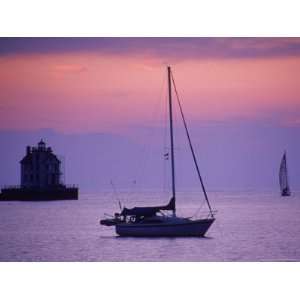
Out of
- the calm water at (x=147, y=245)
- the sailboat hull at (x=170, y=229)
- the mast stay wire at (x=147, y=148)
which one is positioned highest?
the mast stay wire at (x=147, y=148)

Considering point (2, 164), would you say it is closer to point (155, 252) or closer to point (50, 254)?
point (50, 254)

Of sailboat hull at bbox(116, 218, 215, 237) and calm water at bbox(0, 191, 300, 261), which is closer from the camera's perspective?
calm water at bbox(0, 191, 300, 261)

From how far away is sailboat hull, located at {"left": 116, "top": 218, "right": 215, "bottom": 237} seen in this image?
44.5 ft

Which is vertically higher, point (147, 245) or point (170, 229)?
point (170, 229)

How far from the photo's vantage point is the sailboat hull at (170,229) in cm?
1357

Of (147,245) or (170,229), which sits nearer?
(147,245)

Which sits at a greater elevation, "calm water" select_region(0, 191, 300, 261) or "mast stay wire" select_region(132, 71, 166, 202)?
"mast stay wire" select_region(132, 71, 166, 202)

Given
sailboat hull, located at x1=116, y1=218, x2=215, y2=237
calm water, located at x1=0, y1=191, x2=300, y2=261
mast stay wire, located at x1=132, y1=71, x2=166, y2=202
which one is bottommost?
calm water, located at x1=0, y1=191, x2=300, y2=261

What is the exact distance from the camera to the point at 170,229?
13609mm

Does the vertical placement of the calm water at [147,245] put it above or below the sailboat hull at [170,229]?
below

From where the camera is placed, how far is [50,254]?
1299 centimetres
